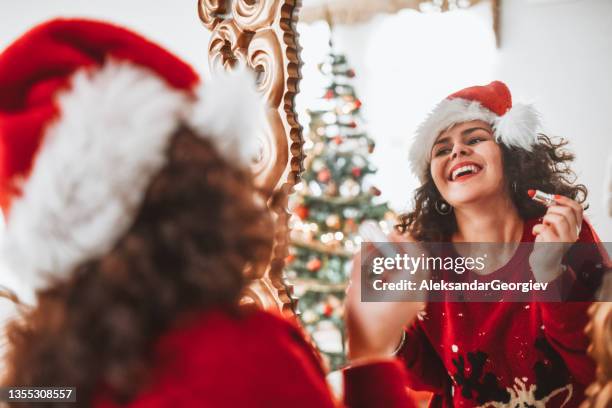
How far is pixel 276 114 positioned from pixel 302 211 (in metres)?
0.19

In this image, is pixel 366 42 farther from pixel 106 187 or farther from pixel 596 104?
pixel 106 187

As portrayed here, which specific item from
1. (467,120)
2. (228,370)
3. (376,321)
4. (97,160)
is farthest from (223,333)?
(467,120)

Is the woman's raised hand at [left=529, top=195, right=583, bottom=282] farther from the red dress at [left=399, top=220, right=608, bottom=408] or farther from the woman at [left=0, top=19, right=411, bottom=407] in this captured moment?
the woman at [left=0, top=19, right=411, bottom=407]

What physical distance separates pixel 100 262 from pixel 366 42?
59 cm

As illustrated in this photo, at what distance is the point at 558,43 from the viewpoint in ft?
2.61

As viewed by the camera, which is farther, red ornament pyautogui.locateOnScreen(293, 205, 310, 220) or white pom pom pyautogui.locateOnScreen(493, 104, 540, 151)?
red ornament pyautogui.locateOnScreen(293, 205, 310, 220)

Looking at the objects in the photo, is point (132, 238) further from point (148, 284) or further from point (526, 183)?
point (526, 183)

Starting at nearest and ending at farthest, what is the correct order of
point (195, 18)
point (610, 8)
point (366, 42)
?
1. point (610, 8)
2. point (366, 42)
3. point (195, 18)

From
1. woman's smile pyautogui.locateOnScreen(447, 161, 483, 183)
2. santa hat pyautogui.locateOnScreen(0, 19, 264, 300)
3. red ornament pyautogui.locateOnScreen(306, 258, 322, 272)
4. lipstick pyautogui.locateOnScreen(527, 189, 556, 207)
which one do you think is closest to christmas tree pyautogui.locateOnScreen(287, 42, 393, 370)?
red ornament pyautogui.locateOnScreen(306, 258, 322, 272)

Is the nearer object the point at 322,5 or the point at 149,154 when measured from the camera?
the point at 149,154

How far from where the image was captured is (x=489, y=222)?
85 centimetres

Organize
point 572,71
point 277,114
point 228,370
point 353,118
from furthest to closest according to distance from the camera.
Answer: point 277,114, point 353,118, point 572,71, point 228,370

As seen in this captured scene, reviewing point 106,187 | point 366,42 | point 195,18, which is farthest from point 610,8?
point 195,18

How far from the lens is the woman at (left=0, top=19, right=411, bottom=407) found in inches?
19.1
